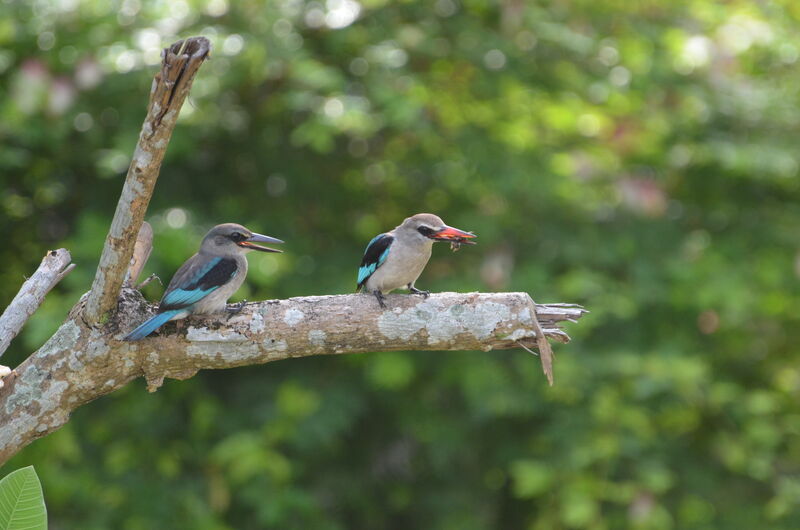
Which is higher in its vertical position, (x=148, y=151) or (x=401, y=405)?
(x=148, y=151)

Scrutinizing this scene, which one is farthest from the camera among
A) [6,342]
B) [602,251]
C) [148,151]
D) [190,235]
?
[602,251]

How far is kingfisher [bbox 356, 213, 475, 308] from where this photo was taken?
4262 mm

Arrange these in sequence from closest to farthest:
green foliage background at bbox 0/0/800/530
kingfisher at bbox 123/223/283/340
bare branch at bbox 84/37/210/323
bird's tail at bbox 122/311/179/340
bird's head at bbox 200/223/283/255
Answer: bare branch at bbox 84/37/210/323
bird's tail at bbox 122/311/179/340
kingfisher at bbox 123/223/283/340
bird's head at bbox 200/223/283/255
green foliage background at bbox 0/0/800/530

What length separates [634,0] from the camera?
766 cm

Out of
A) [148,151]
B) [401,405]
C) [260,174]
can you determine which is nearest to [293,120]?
[260,174]

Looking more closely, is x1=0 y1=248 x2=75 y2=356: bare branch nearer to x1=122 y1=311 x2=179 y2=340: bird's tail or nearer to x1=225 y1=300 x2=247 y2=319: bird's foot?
x1=122 y1=311 x2=179 y2=340: bird's tail

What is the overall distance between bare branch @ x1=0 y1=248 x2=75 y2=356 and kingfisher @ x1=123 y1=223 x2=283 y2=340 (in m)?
0.44

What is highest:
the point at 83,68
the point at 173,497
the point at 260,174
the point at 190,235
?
the point at 83,68

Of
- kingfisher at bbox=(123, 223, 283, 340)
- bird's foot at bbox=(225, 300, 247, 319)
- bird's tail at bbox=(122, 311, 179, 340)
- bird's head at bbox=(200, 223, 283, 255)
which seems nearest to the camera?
bird's tail at bbox=(122, 311, 179, 340)

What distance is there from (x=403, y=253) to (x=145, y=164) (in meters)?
1.63

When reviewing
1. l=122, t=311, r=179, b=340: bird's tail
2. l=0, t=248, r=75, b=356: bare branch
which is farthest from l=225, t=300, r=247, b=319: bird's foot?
l=0, t=248, r=75, b=356: bare branch

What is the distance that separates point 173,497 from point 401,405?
6.10ft

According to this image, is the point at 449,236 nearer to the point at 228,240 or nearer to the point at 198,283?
the point at 228,240

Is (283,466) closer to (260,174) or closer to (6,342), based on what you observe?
(260,174)
